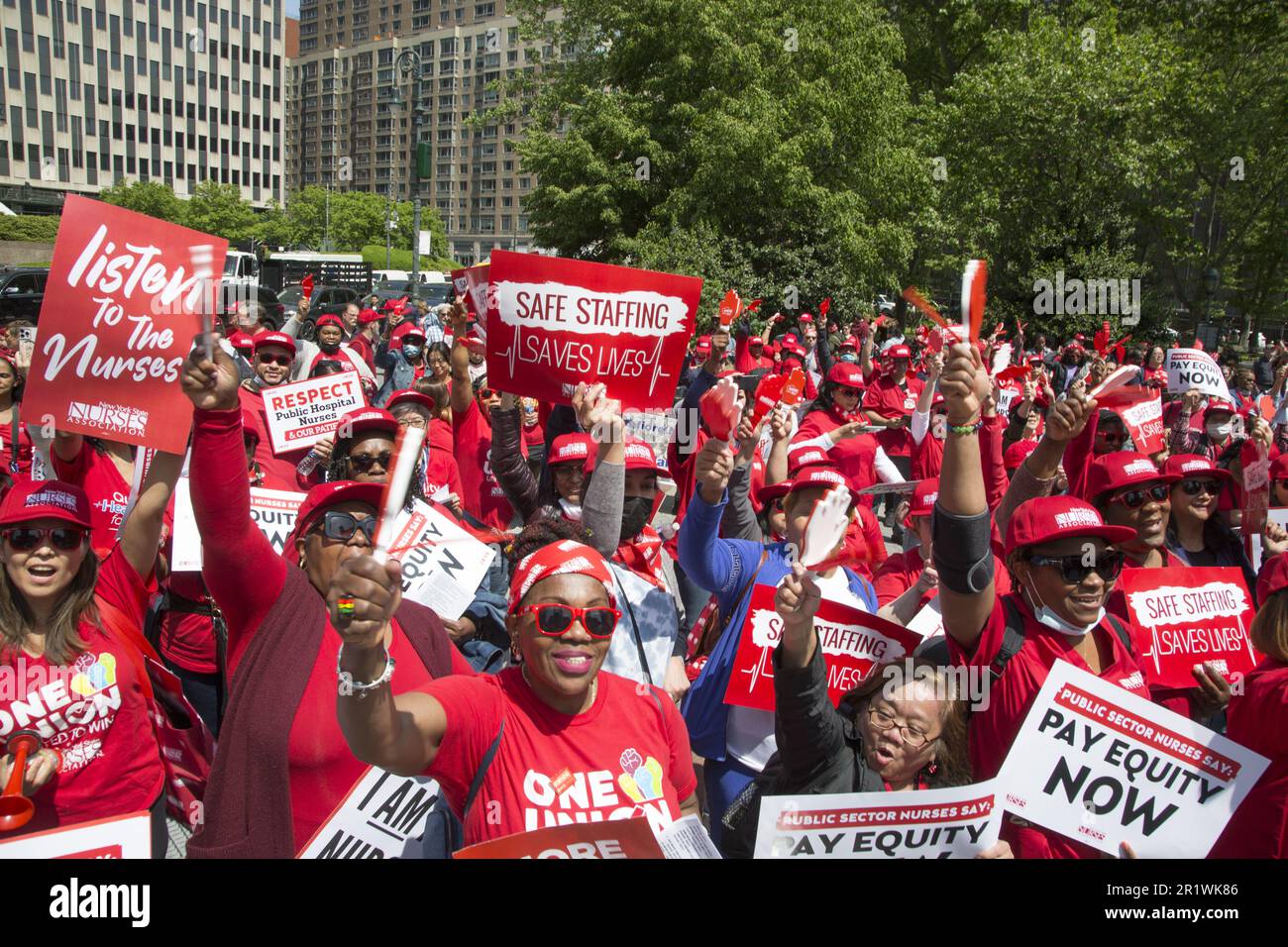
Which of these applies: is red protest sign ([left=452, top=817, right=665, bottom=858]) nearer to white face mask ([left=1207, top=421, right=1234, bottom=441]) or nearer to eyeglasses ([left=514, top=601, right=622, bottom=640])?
eyeglasses ([left=514, top=601, right=622, bottom=640])

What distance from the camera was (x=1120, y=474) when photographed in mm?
4168

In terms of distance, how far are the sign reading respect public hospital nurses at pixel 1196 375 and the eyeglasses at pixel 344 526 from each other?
7.15 metres

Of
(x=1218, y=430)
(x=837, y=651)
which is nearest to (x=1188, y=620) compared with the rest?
(x=837, y=651)

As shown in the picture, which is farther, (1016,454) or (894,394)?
(894,394)

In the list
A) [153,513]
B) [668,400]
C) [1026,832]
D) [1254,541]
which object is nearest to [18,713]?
[153,513]

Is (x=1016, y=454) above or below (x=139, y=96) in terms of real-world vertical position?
below

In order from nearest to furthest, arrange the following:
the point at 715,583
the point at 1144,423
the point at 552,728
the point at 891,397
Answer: the point at 552,728 < the point at 715,583 < the point at 1144,423 < the point at 891,397

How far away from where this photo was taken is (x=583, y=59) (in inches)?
923

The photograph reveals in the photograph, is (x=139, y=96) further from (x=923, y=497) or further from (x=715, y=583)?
(x=715, y=583)

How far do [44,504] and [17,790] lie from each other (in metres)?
0.78

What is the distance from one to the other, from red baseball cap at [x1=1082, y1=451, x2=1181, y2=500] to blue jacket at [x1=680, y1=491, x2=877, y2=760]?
1526mm

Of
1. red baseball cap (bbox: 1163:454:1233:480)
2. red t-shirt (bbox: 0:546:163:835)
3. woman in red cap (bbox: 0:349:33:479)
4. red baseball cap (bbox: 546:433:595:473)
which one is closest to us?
red t-shirt (bbox: 0:546:163:835)

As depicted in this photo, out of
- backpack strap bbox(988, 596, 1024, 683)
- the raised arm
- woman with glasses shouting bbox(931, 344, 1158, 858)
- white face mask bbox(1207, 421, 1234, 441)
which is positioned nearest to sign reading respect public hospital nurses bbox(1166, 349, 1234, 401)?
white face mask bbox(1207, 421, 1234, 441)

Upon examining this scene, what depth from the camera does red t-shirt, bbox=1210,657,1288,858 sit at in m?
2.61
